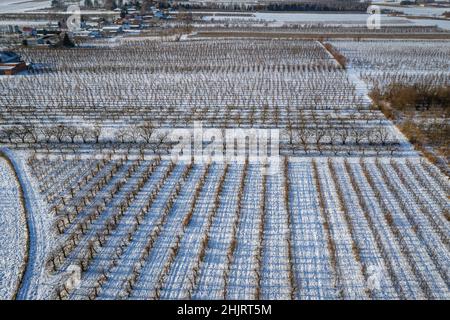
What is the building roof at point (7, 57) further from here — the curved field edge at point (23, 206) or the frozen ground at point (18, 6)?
the frozen ground at point (18, 6)

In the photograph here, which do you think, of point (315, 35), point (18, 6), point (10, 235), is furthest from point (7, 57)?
point (18, 6)

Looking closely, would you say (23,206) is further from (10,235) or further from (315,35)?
(315,35)

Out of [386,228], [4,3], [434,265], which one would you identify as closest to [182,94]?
[386,228]

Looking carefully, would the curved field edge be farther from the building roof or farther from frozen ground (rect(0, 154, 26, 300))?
the building roof

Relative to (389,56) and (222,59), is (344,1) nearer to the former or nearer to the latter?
(389,56)

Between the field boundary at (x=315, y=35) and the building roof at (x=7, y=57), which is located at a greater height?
the field boundary at (x=315, y=35)

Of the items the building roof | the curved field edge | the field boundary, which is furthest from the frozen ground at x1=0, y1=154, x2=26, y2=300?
the field boundary

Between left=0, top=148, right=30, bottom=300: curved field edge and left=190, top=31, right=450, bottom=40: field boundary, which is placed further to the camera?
left=190, top=31, right=450, bottom=40: field boundary

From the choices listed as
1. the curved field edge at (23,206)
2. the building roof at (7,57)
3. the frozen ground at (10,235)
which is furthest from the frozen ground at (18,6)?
the frozen ground at (10,235)
